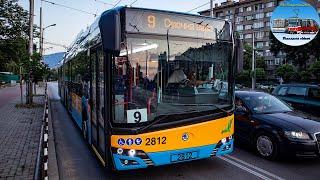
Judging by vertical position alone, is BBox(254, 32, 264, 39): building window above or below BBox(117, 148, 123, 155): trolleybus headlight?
above

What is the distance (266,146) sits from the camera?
780 centimetres

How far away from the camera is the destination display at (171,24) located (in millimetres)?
5715

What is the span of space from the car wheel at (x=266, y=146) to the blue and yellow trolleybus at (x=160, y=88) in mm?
1542

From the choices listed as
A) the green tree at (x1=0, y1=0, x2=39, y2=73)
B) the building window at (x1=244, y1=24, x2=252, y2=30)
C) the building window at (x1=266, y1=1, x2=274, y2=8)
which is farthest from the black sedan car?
the building window at (x1=244, y1=24, x2=252, y2=30)

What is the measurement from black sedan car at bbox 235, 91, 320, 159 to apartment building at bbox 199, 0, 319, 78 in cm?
7788

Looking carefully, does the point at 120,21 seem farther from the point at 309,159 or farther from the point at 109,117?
the point at 309,159

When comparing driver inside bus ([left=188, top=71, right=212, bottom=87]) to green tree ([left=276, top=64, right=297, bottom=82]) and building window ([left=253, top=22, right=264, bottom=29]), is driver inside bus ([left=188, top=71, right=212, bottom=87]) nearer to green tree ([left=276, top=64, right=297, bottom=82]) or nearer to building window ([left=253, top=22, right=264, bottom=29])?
green tree ([left=276, top=64, right=297, bottom=82])

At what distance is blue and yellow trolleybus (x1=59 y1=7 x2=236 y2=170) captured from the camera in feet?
18.5

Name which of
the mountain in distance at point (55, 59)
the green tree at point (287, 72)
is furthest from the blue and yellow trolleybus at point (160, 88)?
the green tree at point (287, 72)

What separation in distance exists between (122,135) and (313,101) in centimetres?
852

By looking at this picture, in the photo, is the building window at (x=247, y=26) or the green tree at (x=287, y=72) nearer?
the green tree at (x=287, y=72)

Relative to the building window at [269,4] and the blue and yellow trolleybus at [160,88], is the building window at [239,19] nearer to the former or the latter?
the building window at [269,4]

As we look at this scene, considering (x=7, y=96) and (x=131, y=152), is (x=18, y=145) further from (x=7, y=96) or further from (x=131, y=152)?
(x=7, y=96)

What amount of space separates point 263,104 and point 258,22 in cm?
8690
